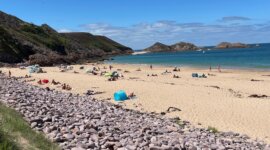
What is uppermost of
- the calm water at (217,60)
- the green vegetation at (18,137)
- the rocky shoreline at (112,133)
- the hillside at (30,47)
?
the hillside at (30,47)

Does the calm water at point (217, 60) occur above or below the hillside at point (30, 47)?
below

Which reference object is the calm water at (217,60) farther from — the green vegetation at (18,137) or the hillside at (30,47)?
the green vegetation at (18,137)

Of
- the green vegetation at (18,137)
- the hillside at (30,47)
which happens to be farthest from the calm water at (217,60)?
the green vegetation at (18,137)

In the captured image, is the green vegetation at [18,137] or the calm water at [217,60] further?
the calm water at [217,60]

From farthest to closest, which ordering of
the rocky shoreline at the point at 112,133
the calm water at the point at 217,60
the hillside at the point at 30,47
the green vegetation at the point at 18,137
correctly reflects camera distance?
the hillside at the point at 30,47 < the calm water at the point at 217,60 < the rocky shoreline at the point at 112,133 < the green vegetation at the point at 18,137

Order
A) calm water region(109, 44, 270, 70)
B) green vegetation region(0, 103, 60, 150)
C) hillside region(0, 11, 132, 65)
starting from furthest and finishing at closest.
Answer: hillside region(0, 11, 132, 65)
calm water region(109, 44, 270, 70)
green vegetation region(0, 103, 60, 150)

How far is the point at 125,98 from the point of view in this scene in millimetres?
23062

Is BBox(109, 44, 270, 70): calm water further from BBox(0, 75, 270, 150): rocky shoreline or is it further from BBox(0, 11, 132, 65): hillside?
BBox(0, 75, 270, 150): rocky shoreline

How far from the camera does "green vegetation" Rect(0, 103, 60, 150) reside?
27.6 feet

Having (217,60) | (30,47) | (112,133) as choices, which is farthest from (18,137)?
(217,60)

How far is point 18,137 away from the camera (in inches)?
367

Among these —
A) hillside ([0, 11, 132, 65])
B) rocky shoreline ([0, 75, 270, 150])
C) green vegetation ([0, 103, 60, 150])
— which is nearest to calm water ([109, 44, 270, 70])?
hillside ([0, 11, 132, 65])

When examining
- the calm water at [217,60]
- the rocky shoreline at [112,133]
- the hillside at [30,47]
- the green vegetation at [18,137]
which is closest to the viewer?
the green vegetation at [18,137]

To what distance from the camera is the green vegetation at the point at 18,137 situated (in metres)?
8.40
